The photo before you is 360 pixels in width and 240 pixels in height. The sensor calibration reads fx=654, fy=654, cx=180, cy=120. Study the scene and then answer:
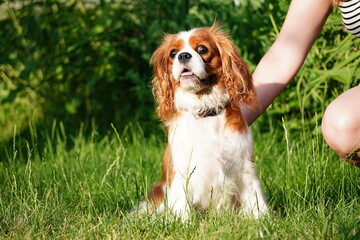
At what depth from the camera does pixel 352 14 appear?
3014 mm

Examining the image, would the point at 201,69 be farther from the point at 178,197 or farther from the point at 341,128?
the point at 341,128

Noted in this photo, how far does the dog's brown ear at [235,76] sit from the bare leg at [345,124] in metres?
0.44

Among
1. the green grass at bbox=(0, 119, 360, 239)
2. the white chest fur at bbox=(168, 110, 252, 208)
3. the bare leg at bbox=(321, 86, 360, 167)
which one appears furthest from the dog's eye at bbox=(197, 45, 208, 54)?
the bare leg at bbox=(321, 86, 360, 167)

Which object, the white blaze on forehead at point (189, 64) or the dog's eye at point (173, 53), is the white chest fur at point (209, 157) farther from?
the dog's eye at point (173, 53)

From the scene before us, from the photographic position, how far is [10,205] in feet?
9.86

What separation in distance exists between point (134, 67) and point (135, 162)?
78.2 inches

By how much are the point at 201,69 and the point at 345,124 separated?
28.6 inches

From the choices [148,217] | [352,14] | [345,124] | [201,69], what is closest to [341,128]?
[345,124]

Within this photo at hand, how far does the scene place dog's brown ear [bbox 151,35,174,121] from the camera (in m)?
3.33

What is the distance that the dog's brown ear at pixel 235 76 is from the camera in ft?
10.5

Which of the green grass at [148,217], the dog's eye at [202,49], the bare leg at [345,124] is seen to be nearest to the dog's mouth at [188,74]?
the dog's eye at [202,49]

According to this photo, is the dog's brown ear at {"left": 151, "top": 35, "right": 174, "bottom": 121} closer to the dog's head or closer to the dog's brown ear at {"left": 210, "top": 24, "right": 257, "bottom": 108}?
the dog's head

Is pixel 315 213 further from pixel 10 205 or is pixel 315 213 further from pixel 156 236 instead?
pixel 10 205

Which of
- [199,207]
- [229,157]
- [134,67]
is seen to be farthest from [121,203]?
[134,67]
